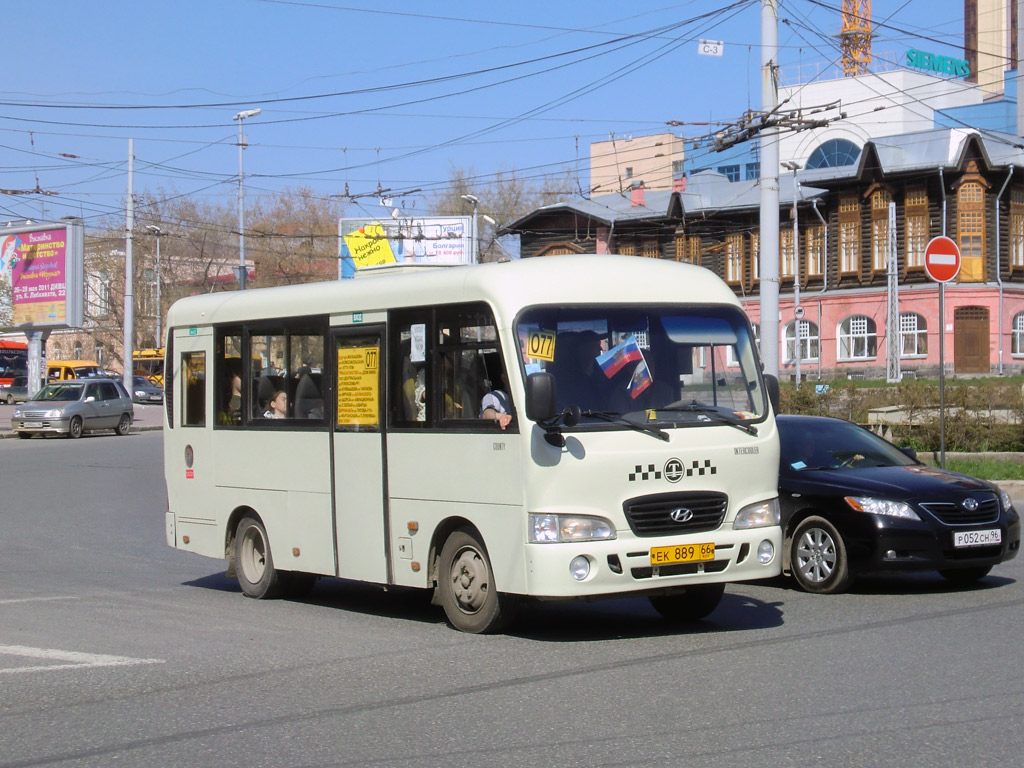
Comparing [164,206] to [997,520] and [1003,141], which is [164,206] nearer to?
[1003,141]

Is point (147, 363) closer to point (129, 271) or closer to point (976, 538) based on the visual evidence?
point (129, 271)

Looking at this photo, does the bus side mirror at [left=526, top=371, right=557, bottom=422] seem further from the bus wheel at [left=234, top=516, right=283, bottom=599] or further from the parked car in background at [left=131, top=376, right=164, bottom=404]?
the parked car in background at [left=131, top=376, right=164, bottom=404]

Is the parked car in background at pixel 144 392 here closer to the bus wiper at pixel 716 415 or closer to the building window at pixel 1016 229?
the building window at pixel 1016 229

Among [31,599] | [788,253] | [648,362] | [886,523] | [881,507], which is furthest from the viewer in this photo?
[788,253]

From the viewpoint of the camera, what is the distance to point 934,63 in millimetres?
85312

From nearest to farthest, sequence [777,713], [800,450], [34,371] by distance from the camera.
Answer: [777,713] < [800,450] < [34,371]

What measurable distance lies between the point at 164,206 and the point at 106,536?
6205 cm

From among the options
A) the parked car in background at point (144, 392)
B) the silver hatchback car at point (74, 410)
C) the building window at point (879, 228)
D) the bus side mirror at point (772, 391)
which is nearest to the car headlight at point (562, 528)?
the bus side mirror at point (772, 391)

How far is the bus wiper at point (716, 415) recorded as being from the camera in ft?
29.2

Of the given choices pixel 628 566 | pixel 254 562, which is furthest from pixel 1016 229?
pixel 628 566

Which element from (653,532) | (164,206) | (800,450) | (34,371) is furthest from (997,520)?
(164,206)

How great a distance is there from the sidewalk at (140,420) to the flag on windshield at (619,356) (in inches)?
1404

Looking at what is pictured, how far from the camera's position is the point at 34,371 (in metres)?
49.4

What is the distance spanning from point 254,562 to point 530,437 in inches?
156
